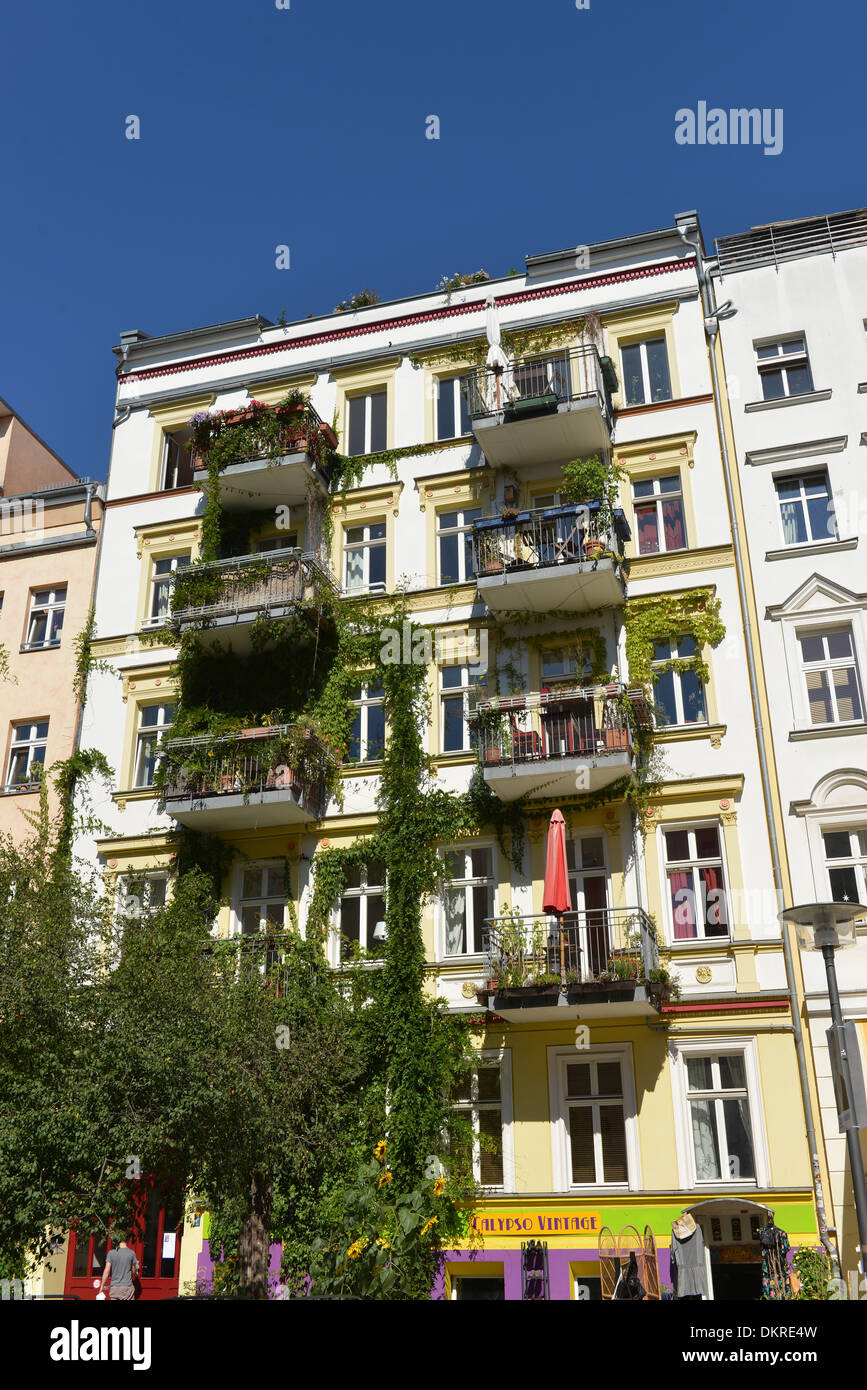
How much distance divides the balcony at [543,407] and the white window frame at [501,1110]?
11.5 metres

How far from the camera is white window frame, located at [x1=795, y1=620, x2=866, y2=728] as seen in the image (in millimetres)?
20391

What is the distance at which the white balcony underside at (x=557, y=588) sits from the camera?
21.4 metres

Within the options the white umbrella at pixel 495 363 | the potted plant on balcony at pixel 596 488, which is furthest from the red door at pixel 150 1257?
the white umbrella at pixel 495 363

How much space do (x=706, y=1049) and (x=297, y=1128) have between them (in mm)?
6641

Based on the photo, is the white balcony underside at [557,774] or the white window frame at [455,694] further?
the white window frame at [455,694]

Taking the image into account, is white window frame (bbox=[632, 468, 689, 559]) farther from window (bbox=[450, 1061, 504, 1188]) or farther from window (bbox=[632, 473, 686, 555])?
window (bbox=[450, 1061, 504, 1188])

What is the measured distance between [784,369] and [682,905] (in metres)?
10.8

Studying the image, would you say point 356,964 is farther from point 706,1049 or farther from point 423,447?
point 423,447

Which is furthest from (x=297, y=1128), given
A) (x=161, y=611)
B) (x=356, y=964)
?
(x=161, y=611)

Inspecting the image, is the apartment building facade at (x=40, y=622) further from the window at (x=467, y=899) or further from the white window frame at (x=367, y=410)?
the window at (x=467, y=899)

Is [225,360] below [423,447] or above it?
above

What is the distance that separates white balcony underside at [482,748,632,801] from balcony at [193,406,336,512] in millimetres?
8173

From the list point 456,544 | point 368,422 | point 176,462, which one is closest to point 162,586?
point 176,462

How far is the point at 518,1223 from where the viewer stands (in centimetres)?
1878
